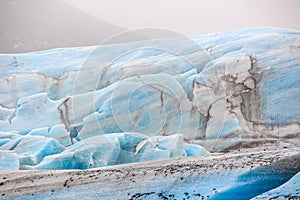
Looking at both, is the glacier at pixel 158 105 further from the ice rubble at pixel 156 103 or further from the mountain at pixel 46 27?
the mountain at pixel 46 27

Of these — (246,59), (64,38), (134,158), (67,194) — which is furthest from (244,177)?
→ (64,38)

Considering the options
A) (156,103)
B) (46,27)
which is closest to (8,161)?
(156,103)

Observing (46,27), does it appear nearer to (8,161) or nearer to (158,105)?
(158,105)

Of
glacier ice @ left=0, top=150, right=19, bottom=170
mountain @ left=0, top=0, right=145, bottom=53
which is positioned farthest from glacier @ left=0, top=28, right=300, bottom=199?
mountain @ left=0, top=0, right=145, bottom=53

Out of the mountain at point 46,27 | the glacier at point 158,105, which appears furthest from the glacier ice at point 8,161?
the mountain at point 46,27

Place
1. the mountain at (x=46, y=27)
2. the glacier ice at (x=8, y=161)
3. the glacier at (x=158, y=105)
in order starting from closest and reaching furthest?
the glacier ice at (x=8, y=161) → the glacier at (x=158, y=105) → the mountain at (x=46, y=27)

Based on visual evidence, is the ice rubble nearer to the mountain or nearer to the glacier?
the glacier
